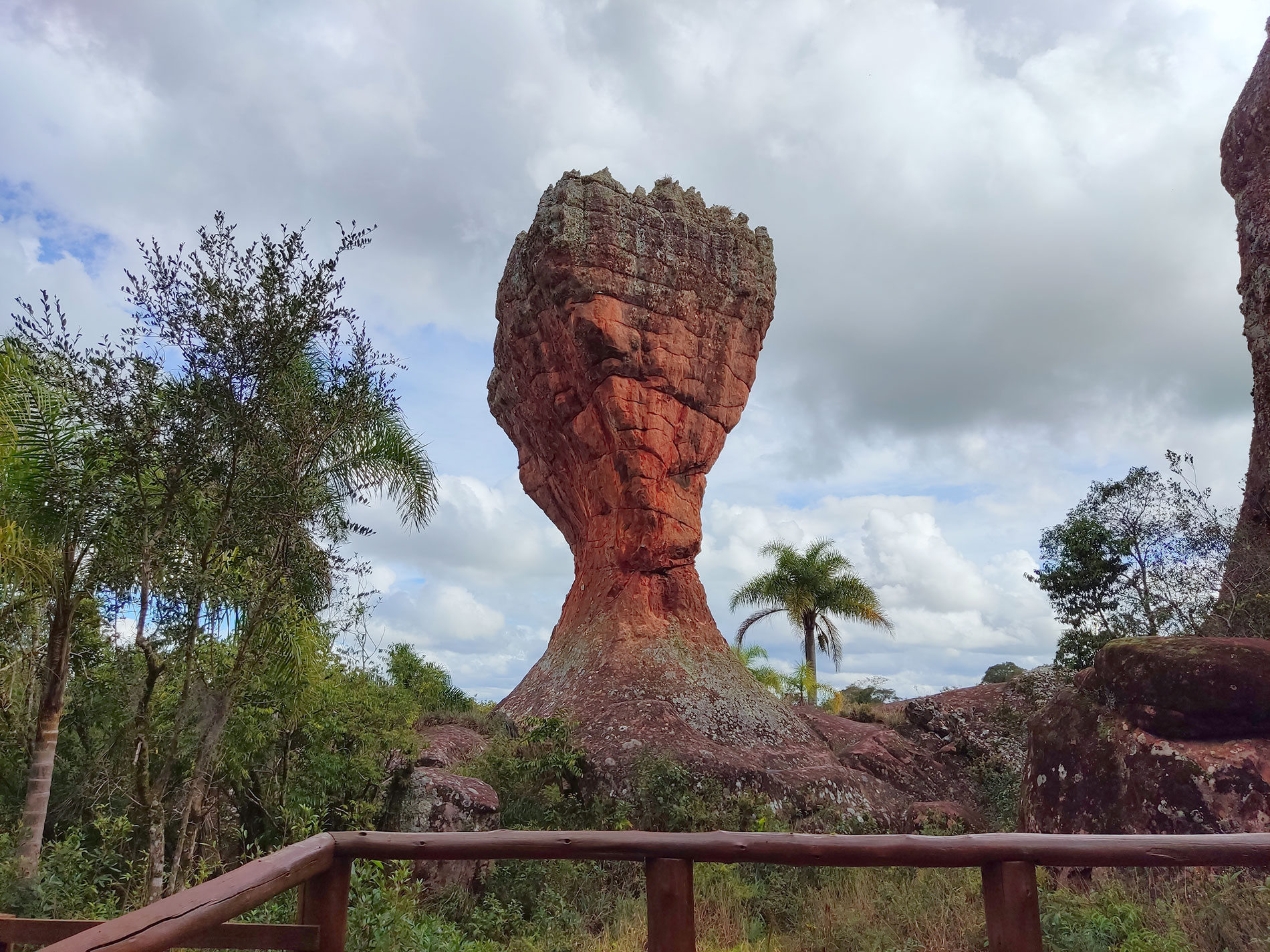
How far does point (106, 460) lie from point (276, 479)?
4.93ft

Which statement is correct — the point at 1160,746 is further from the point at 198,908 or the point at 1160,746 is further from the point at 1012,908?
the point at 198,908

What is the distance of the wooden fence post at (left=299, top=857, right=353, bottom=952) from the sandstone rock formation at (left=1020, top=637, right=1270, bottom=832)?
21.9 ft

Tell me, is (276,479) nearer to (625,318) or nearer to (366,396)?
(366,396)

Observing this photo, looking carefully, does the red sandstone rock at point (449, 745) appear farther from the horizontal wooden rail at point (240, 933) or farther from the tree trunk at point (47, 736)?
the horizontal wooden rail at point (240, 933)

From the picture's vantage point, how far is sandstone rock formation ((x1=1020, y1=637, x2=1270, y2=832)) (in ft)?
22.6

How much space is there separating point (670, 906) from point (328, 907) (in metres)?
1.39

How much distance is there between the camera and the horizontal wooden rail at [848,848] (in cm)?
335

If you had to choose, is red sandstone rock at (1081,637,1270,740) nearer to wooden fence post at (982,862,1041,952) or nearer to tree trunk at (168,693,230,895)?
wooden fence post at (982,862,1041,952)

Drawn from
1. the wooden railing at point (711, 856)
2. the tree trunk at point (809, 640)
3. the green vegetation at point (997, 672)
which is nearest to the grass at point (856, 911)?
the wooden railing at point (711, 856)

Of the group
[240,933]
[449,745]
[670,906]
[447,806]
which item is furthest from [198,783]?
[449,745]

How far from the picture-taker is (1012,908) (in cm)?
336

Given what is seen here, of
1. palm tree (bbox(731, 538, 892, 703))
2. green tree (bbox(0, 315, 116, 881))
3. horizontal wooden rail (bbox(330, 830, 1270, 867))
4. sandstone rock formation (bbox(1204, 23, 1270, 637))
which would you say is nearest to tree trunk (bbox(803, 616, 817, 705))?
palm tree (bbox(731, 538, 892, 703))

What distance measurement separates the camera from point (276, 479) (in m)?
7.20

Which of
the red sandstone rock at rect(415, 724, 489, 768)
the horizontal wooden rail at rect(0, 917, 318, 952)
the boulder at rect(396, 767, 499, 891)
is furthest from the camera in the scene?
the red sandstone rock at rect(415, 724, 489, 768)
